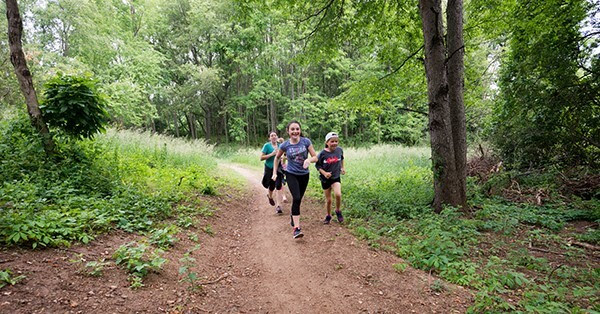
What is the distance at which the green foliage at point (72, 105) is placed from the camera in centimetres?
539

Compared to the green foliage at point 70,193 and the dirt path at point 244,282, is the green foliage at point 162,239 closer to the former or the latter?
the dirt path at point 244,282

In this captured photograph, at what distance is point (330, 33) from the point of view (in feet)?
26.7

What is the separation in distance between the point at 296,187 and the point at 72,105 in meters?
4.89

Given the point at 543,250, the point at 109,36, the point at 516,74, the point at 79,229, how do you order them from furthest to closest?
the point at 109,36 → the point at 516,74 → the point at 543,250 → the point at 79,229

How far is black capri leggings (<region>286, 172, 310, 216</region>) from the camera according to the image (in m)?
5.13

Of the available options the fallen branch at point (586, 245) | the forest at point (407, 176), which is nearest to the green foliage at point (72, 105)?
the forest at point (407, 176)

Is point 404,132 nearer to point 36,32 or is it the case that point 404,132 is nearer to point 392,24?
point 392,24

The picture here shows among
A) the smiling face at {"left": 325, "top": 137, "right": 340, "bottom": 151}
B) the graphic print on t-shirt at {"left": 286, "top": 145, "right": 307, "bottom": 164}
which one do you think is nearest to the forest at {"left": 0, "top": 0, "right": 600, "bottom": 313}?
the graphic print on t-shirt at {"left": 286, "top": 145, "right": 307, "bottom": 164}

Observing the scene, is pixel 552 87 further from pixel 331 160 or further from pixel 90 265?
pixel 90 265

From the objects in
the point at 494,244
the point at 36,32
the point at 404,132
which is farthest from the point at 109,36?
the point at 404,132

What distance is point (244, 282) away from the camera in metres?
3.73

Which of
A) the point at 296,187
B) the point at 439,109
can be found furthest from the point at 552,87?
the point at 296,187

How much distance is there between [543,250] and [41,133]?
941 centimetres

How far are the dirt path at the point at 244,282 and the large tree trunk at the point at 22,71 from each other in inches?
118
